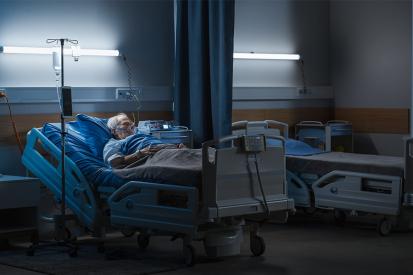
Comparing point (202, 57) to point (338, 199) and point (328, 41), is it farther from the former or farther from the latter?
point (328, 41)

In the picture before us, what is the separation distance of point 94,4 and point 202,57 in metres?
1.06

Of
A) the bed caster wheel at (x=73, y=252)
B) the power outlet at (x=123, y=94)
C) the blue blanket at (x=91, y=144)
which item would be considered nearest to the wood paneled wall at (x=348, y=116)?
the power outlet at (x=123, y=94)

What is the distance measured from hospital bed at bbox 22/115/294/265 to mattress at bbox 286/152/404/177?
1.27 meters

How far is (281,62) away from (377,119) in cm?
122

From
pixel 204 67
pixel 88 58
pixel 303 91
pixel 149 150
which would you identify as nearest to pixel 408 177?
pixel 204 67

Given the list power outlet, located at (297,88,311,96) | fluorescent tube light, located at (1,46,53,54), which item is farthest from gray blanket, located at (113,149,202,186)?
power outlet, located at (297,88,311,96)

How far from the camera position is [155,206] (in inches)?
209

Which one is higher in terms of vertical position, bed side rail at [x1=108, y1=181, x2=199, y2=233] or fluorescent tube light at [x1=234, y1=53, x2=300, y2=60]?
fluorescent tube light at [x1=234, y1=53, x2=300, y2=60]

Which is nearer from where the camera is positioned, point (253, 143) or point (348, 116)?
point (253, 143)

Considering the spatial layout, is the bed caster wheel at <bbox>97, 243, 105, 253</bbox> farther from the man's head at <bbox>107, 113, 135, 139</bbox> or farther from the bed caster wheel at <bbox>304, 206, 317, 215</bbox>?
the bed caster wheel at <bbox>304, 206, 317, 215</bbox>

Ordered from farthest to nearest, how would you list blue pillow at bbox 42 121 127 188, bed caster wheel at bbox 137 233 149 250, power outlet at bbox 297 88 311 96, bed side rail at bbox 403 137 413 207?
power outlet at bbox 297 88 311 96
bed side rail at bbox 403 137 413 207
bed caster wheel at bbox 137 233 149 250
blue pillow at bbox 42 121 127 188

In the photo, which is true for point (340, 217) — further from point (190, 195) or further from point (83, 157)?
point (83, 157)

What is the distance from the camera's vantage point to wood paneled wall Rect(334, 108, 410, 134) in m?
8.27

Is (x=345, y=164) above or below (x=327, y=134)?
below
